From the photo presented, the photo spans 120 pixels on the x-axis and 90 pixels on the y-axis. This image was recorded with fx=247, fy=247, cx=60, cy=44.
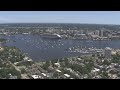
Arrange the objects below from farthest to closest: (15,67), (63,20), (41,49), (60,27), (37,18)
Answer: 1. (41,49)
2. (60,27)
3. (37,18)
4. (63,20)
5. (15,67)

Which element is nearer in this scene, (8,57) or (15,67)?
(15,67)

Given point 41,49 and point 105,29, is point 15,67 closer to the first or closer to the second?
point 105,29

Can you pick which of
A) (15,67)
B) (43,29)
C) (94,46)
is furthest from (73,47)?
(15,67)
